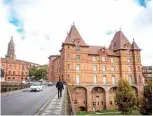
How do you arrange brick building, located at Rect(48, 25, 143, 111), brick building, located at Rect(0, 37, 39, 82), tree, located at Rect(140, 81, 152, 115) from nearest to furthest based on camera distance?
tree, located at Rect(140, 81, 152, 115) < brick building, located at Rect(48, 25, 143, 111) < brick building, located at Rect(0, 37, 39, 82)

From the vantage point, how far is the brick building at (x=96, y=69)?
1495 inches

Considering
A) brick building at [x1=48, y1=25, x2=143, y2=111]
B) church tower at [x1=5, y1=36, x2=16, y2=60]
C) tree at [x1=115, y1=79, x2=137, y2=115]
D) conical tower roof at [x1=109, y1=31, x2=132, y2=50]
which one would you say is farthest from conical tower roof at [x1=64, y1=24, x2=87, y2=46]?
church tower at [x1=5, y1=36, x2=16, y2=60]

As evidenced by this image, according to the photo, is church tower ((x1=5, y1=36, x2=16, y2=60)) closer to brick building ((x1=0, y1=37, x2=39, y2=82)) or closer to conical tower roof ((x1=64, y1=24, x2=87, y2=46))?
brick building ((x1=0, y1=37, x2=39, y2=82))

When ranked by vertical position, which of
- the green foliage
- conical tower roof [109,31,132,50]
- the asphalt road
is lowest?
the asphalt road

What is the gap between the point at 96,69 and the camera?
42.4 meters

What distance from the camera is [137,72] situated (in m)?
43.9

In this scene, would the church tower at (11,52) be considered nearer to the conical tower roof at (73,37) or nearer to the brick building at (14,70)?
the brick building at (14,70)

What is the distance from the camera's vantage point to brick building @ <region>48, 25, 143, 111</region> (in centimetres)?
3797

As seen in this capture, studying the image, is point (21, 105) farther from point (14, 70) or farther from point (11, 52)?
point (11, 52)

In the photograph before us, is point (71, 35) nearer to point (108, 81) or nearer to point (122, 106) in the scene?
point (108, 81)

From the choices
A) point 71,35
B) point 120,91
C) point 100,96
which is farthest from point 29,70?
point 120,91

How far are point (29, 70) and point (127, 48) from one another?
1442 inches

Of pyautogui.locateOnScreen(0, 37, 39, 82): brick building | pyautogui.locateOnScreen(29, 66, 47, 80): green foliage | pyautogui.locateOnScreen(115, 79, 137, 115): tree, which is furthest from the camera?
pyautogui.locateOnScreen(29, 66, 47, 80): green foliage

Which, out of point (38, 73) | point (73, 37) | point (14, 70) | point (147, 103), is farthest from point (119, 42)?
point (14, 70)
